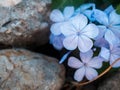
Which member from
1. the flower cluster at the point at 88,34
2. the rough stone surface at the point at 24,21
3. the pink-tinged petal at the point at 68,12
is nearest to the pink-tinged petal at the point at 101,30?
the flower cluster at the point at 88,34

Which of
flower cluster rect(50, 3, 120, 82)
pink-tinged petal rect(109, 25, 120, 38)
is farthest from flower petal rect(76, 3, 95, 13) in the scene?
pink-tinged petal rect(109, 25, 120, 38)

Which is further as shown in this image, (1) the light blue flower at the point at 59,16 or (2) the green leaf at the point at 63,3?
(2) the green leaf at the point at 63,3

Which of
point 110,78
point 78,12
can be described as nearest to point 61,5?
point 78,12

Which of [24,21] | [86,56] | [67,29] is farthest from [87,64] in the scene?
[24,21]

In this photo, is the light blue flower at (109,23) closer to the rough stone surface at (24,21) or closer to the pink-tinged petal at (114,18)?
the pink-tinged petal at (114,18)

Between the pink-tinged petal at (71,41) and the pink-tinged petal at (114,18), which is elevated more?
the pink-tinged petal at (114,18)

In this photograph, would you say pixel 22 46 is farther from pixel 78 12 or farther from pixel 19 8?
pixel 78 12
